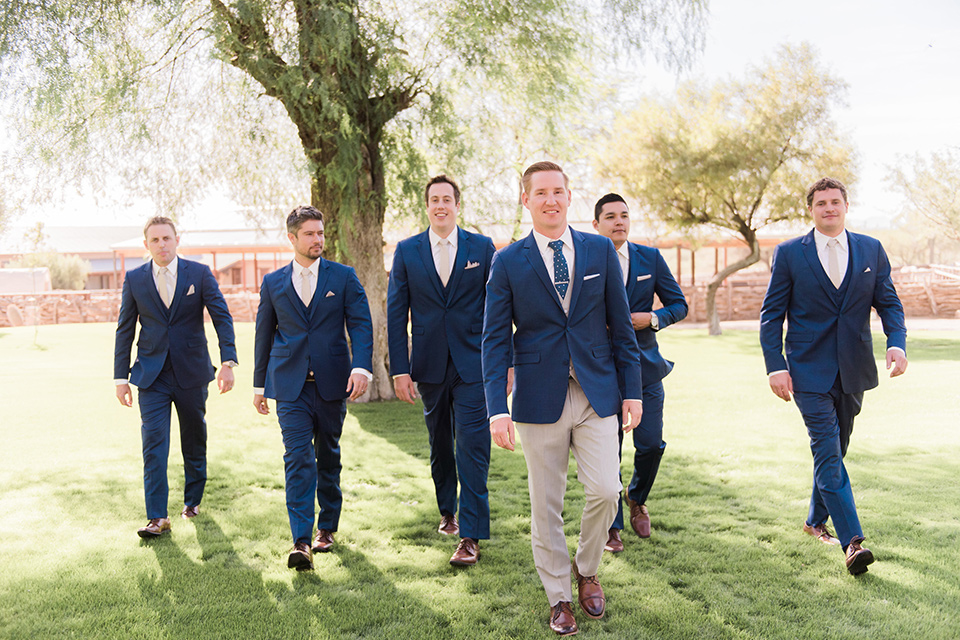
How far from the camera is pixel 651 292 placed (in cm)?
527

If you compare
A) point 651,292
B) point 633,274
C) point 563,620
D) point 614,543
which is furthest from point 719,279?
point 563,620

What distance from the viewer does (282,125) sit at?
1164cm

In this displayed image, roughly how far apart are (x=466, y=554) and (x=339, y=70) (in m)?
6.64

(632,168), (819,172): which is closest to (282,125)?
(632,168)

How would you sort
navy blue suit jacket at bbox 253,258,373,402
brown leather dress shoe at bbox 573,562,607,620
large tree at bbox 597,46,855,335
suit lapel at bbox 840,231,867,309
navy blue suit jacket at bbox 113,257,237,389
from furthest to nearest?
1. large tree at bbox 597,46,855,335
2. navy blue suit jacket at bbox 113,257,237,389
3. navy blue suit jacket at bbox 253,258,373,402
4. suit lapel at bbox 840,231,867,309
5. brown leather dress shoe at bbox 573,562,607,620

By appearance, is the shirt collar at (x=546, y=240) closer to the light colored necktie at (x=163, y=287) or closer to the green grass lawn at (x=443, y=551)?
the green grass lawn at (x=443, y=551)

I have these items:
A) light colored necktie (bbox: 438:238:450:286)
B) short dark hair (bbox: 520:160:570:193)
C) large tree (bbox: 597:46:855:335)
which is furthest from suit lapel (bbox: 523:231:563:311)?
large tree (bbox: 597:46:855:335)

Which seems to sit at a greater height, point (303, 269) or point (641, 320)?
point (303, 269)

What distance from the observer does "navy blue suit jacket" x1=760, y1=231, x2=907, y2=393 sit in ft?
14.7

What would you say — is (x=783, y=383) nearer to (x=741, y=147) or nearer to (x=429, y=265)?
(x=429, y=265)

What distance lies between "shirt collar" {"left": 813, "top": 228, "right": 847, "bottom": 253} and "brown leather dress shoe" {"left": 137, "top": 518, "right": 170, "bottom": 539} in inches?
181

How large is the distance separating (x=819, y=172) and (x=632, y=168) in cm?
550

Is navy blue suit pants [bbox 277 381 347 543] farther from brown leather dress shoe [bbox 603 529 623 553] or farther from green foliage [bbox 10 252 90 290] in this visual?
green foliage [bbox 10 252 90 290]

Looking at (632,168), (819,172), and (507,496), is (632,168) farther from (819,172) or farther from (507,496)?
(507,496)
